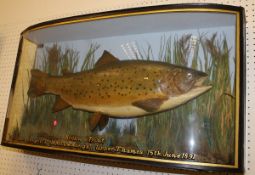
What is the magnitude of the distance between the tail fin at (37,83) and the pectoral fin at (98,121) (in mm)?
250

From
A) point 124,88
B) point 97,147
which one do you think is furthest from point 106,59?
point 97,147

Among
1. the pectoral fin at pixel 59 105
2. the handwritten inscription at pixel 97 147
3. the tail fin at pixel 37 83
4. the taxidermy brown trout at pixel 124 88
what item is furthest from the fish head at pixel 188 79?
the tail fin at pixel 37 83

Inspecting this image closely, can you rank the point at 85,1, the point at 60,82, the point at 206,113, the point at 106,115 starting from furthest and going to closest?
the point at 85,1
the point at 60,82
the point at 106,115
the point at 206,113

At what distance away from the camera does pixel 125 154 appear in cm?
78

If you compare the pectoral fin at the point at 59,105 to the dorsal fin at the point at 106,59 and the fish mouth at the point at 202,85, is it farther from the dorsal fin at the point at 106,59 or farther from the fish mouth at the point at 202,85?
the fish mouth at the point at 202,85

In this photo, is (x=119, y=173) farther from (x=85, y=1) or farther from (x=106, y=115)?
(x=85, y=1)

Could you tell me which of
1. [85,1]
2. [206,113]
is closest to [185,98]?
[206,113]

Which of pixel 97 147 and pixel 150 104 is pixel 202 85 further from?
pixel 97 147

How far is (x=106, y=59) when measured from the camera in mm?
895

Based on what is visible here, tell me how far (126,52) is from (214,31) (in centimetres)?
29

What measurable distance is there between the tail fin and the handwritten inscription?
0.58ft

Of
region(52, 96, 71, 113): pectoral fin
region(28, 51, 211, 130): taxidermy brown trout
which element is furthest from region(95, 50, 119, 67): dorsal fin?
region(52, 96, 71, 113): pectoral fin

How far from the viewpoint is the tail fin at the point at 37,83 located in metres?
0.98

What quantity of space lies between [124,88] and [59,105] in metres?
0.27
